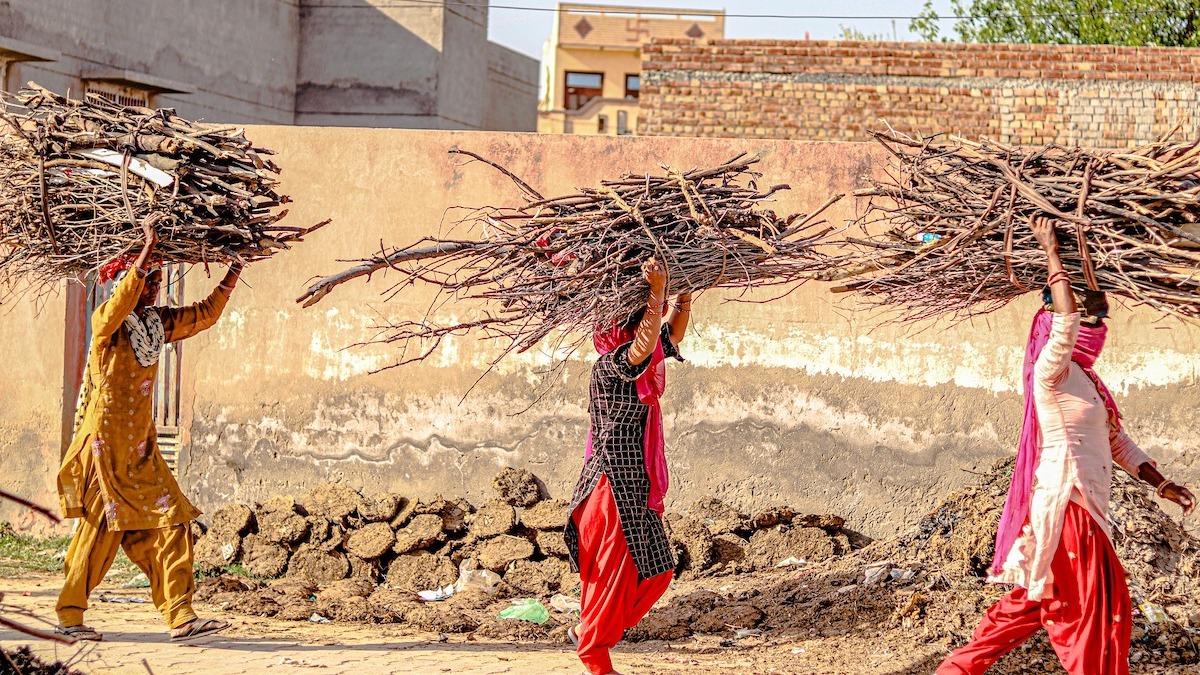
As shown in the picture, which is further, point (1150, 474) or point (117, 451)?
point (117, 451)

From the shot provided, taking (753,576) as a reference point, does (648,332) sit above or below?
above

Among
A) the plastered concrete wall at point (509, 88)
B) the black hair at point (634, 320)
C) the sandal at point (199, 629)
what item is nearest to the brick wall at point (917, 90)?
the black hair at point (634, 320)

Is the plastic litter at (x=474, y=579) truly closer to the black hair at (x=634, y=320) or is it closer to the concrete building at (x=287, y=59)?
the black hair at (x=634, y=320)

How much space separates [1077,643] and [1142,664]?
50.6 inches

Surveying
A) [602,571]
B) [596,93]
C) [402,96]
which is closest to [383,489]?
[602,571]

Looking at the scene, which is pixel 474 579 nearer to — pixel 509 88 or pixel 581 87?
pixel 509 88

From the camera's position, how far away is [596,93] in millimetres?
42438

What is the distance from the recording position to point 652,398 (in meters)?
5.38

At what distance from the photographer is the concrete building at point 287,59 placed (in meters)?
13.3

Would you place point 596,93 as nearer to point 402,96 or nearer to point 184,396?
point 402,96

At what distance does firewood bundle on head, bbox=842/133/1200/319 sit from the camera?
424 centimetres

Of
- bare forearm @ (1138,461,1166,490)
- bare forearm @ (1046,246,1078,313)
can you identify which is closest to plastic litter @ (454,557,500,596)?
bare forearm @ (1138,461,1166,490)

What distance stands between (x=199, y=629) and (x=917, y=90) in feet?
28.6

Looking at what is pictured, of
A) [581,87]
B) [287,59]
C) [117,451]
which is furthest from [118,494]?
[581,87]
